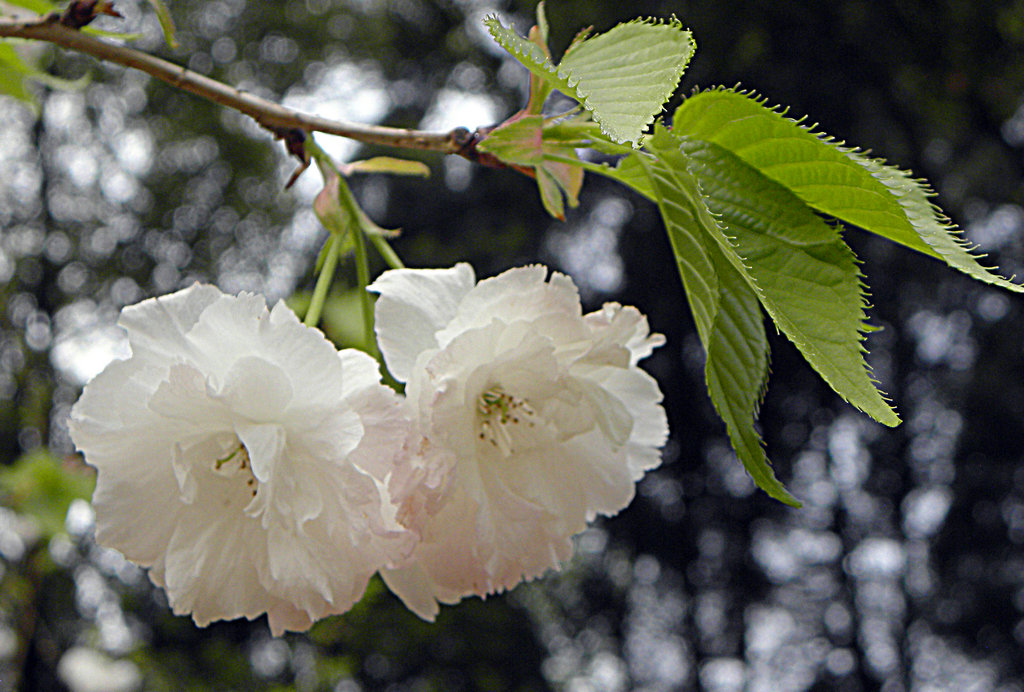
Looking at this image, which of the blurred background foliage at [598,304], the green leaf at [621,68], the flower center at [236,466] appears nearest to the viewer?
the green leaf at [621,68]

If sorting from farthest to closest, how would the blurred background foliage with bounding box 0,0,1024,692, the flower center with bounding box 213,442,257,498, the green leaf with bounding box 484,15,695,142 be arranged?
the blurred background foliage with bounding box 0,0,1024,692 < the flower center with bounding box 213,442,257,498 < the green leaf with bounding box 484,15,695,142

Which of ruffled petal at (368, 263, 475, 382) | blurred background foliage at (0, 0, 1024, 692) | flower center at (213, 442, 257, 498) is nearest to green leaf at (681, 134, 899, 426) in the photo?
ruffled petal at (368, 263, 475, 382)

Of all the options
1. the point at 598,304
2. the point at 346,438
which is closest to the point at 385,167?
the point at 346,438

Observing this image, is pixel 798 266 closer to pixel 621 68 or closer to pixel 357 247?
pixel 621 68

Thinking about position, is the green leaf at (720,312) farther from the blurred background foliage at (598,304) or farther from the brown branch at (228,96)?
the blurred background foliage at (598,304)

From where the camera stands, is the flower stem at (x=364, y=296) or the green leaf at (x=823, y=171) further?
the flower stem at (x=364, y=296)

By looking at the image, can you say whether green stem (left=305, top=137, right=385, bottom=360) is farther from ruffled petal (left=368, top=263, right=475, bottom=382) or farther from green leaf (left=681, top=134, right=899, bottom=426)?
green leaf (left=681, top=134, right=899, bottom=426)

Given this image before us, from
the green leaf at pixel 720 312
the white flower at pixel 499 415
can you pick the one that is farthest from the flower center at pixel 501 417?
the green leaf at pixel 720 312
